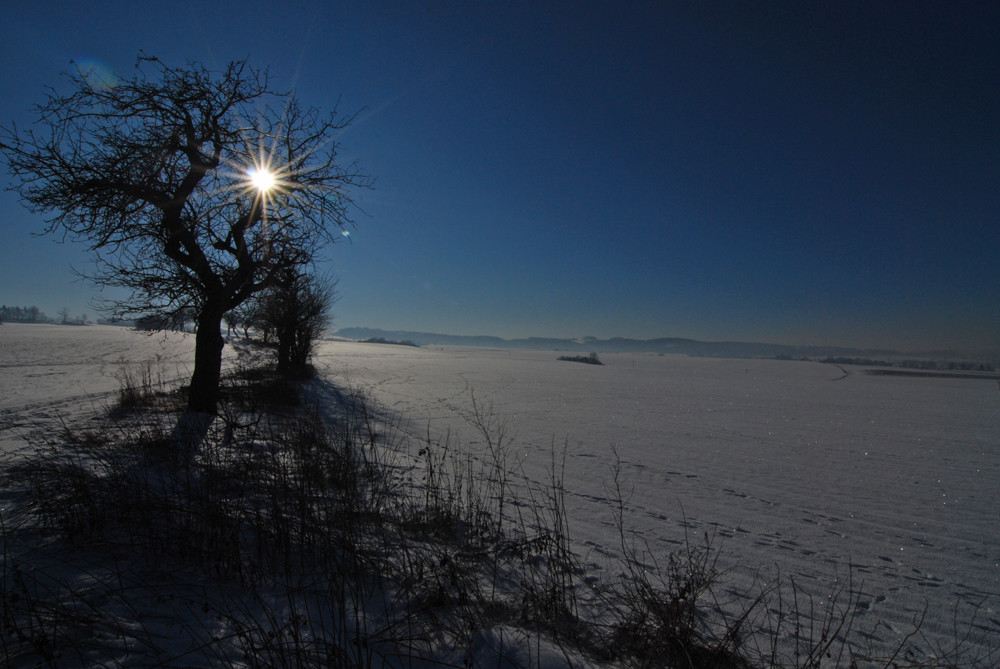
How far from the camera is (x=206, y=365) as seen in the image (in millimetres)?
9836

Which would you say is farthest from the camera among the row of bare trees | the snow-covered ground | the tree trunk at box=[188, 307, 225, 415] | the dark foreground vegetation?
the row of bare trees

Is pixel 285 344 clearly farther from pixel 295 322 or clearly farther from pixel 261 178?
pixel 261 178

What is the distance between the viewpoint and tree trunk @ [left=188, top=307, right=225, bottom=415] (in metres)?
9.73

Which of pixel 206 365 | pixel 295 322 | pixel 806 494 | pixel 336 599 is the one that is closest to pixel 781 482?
pixel 806 494

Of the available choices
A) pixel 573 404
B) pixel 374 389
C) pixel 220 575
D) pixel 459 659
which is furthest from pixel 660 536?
pixel 374 389

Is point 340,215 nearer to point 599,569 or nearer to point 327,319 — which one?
point 599,569

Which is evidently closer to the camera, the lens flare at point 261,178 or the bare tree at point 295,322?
the lens flare at point 261,178

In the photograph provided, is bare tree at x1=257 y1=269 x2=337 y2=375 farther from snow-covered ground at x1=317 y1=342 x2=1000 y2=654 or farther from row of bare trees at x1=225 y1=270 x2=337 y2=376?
snow-covered ground at x1=317 y1=342 x2=1000 y2=654

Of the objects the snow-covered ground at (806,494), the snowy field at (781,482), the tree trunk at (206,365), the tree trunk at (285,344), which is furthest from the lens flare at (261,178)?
the tree trunk at (285,344)

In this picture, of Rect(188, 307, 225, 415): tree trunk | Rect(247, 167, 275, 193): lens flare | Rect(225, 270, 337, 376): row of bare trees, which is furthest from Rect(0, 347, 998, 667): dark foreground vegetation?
Rect(225, 270, 337, 376): row of bare trees

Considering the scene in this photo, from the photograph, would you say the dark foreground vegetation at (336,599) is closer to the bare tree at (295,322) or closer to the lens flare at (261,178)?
the lens flare at (261,178)

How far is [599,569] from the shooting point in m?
4.21

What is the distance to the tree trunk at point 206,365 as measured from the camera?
31.9ft

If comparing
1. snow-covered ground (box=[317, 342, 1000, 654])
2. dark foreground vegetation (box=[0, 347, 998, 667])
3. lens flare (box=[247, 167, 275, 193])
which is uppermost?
lens flare (box=[247, 167, 275, 193])
